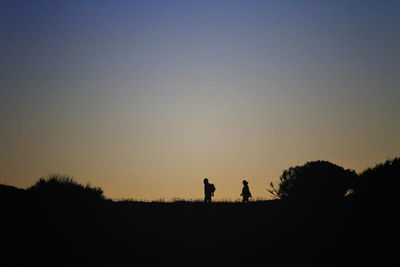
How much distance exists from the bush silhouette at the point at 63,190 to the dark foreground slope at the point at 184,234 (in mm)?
563

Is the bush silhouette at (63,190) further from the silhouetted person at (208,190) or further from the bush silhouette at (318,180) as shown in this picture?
the bush silhouette at (318,180)

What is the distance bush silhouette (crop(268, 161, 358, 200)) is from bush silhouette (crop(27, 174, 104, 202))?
16995 mm

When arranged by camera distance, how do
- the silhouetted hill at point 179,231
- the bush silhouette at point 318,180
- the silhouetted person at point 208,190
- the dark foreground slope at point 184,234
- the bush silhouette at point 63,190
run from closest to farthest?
1. the dark foreground slope at point 184,234
2. the silhouetted hill at point 179,231
3. the bush silhouette at point 63,190
4. the silhouetted person at point 208,190
5. the bush silhouette at point 318,180

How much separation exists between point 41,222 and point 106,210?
4.45 metres

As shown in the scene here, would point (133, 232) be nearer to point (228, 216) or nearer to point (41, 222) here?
point (41, 222)

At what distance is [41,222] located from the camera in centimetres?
1845

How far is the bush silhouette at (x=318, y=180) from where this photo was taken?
35375mm

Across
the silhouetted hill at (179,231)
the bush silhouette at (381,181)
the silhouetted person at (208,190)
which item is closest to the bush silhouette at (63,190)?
the silhouetted hill at (179,231)

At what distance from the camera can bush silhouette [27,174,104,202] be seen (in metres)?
21.7

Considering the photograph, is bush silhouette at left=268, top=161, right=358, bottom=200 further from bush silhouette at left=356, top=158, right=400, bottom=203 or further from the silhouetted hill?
the silhouetted hill

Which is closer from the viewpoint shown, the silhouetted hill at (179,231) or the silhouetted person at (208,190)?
the silhouetted hill at (179,231)

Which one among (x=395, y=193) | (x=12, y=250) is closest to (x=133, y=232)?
(x=12, y=250)

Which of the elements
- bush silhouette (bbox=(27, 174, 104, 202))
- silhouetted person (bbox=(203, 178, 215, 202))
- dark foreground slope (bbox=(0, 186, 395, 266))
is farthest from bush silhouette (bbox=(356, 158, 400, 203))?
bush silhouette (bbox=(27, 174, 104, 202))

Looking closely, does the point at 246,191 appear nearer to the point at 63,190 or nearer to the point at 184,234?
the point at 184,234
